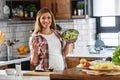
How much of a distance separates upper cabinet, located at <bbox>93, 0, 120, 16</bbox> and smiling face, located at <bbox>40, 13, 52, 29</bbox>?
1594 mm

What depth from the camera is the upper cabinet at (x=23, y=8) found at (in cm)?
571

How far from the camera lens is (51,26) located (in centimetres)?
405

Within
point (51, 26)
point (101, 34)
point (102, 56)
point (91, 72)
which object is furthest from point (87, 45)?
point (91, 72)

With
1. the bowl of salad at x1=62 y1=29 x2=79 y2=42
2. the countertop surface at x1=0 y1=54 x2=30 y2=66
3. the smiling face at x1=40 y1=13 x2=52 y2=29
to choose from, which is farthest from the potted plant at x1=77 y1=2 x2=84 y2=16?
the smiling face at x1=40 y1=13 x2=52 y2=29

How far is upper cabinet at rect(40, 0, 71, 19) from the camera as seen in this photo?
18.7 feet

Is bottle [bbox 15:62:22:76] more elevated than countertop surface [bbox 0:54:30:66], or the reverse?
bottle [bbox 15:62:22:76]

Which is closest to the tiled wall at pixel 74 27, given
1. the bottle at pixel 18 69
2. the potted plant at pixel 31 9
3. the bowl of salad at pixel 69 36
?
the potted plant at pixel 31 9

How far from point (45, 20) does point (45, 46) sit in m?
0.30

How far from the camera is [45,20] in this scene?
152 inches

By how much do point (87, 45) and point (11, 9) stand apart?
1429 mm

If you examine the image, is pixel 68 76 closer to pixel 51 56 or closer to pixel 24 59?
pixel 51 56

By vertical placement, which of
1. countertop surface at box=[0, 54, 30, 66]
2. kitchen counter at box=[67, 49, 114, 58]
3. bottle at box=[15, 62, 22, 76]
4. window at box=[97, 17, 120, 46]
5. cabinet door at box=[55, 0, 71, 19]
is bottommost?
countertop surface at box=[0, 54, 30, 66]

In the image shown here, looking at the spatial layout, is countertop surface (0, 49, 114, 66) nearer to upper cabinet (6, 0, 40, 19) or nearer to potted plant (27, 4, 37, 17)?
upper cabinet (6, 0, 40, 19)

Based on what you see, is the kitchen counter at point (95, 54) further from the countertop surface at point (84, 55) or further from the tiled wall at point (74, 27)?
the tiled wall at point (74, 27)
